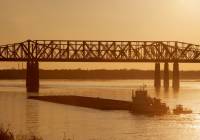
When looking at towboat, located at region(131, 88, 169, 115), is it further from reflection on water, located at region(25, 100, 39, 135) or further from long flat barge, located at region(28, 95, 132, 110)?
A: reflection on water, located at region(25, 100, 39, 135)

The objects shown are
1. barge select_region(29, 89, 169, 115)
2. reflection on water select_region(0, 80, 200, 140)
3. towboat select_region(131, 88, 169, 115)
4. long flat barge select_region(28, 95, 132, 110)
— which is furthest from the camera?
long flat barge select_region(28, 95, 132, 110)

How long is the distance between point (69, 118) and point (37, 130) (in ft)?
58.6

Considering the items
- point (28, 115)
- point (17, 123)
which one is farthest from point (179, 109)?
point (17, 123)

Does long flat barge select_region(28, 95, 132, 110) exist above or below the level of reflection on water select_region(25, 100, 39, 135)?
above

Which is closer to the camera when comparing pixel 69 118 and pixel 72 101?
pixel 69 118

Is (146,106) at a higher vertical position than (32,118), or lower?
higher

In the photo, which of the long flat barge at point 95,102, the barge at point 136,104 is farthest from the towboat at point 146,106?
the long flat barge at point 95,102

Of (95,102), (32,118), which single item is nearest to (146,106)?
(95,102)

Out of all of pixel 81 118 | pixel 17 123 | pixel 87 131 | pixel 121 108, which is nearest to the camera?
pixel 87 131

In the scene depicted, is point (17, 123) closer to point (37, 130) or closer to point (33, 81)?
point (37, 130)

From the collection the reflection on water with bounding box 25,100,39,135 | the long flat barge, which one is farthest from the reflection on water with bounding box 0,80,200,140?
the long flat barge

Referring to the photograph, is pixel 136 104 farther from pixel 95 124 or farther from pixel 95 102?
pixel 95 124

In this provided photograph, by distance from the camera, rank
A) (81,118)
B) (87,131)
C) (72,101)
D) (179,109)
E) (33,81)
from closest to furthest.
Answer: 1. (87,131)
2. (81,118)
3. (179,109)
4. (72,101)
5. (33,81)

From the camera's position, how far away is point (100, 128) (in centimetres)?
8406
